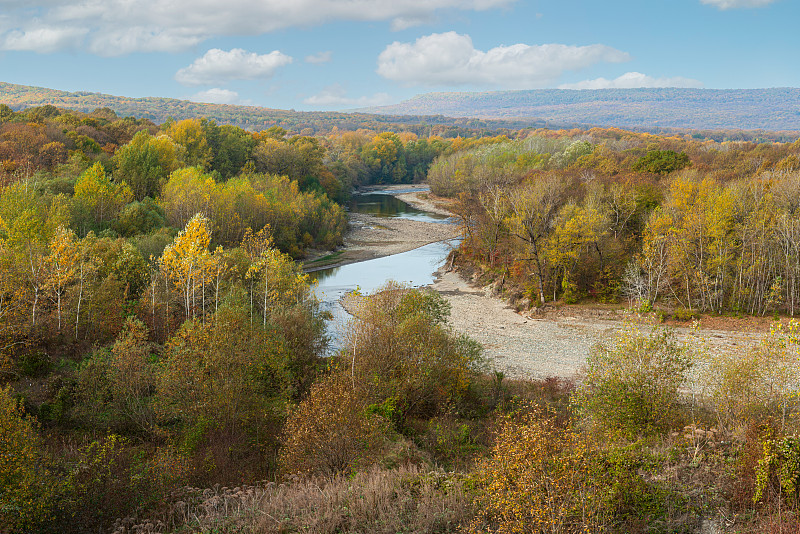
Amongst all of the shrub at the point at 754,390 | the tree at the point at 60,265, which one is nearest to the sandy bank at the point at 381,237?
the tree at the point at 60,265

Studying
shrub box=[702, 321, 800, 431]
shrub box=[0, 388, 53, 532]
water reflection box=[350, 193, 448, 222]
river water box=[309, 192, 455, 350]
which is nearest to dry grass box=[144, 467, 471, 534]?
shrub box=[0, 388, 53, 532]

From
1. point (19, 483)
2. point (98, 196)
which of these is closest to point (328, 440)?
point (19, 483)

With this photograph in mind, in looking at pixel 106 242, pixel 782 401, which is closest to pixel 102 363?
pixel 106 242

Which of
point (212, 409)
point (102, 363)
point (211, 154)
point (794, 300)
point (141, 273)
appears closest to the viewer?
point (212, 409)

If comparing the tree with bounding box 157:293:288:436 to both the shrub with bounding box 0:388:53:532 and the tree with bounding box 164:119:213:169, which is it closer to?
the shrub with bounding box 0:388:53:532

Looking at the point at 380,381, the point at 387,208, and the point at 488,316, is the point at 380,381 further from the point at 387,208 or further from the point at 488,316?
the point at 387,208

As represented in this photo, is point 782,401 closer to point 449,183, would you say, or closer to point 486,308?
point 486,308
